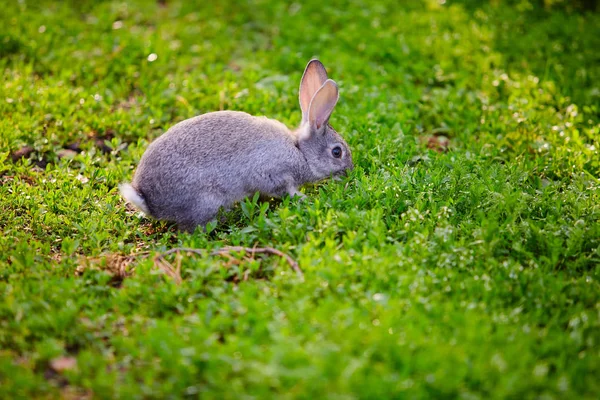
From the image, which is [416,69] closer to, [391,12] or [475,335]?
[391,12]

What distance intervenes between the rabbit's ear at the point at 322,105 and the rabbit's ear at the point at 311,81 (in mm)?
154

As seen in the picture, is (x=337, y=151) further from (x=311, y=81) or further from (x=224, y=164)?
(x=224, y=164)

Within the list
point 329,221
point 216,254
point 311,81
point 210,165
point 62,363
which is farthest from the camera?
point 311,81

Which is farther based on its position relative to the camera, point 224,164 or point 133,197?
point 224,164

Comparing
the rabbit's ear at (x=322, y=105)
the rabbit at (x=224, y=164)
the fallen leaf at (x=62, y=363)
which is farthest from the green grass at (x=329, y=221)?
the rabbit's ear at (x=322, y=105)

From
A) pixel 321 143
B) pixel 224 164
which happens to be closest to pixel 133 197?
pixel 224 164

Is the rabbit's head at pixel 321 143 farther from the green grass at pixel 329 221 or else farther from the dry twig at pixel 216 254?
the dry twig at pixel 216 254

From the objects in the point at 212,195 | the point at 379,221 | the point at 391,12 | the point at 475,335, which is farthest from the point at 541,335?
the point at 391,12

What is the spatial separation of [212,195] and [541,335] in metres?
2.79

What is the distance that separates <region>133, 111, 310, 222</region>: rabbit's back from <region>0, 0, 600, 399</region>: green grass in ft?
0.92

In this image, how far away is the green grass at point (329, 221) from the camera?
3336 millimetres

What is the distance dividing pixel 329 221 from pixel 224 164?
3.63 ft

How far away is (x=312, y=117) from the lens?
5.70 meters

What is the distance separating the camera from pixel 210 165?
504 cm
